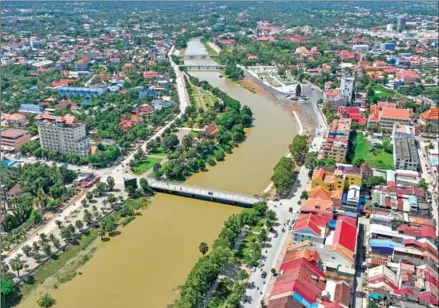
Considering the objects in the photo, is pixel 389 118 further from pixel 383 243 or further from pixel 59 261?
pixel 59 261

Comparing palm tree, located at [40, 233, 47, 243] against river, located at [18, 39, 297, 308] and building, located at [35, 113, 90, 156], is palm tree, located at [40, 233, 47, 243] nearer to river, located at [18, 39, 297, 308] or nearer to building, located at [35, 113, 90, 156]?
river, located at [18, 39, 297, 308]

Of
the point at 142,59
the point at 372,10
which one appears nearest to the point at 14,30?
the point at 142,59

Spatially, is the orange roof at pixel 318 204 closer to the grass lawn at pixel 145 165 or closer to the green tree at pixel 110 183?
the green tree at pixel 110 183

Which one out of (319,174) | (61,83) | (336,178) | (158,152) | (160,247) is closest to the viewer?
(160,247)

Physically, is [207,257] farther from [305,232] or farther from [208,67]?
[208,67]

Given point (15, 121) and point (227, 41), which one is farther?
point (227, 41)

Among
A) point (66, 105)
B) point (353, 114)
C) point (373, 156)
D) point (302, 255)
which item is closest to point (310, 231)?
point (302, 255)
